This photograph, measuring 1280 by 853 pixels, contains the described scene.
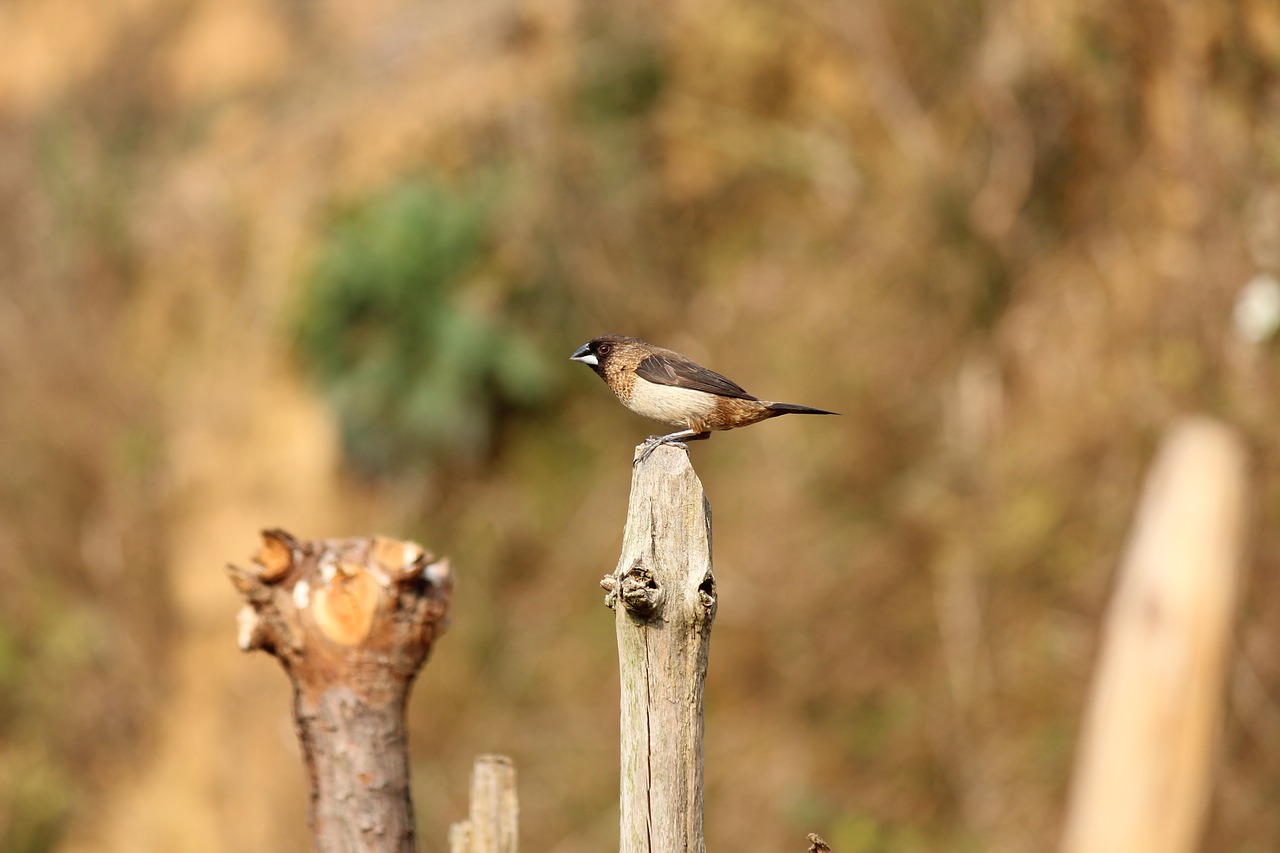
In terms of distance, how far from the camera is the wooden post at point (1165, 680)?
5.56 m

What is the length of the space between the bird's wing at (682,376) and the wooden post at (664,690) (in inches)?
34.4

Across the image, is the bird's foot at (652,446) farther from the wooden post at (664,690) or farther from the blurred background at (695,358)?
the blurred background at (695,358)

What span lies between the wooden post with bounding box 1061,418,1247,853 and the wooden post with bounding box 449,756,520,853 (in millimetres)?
3758

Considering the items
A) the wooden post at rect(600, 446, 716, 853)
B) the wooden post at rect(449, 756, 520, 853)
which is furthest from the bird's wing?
the wooden post at rect(449, 756, 520, 853)

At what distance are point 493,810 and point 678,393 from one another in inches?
43.3

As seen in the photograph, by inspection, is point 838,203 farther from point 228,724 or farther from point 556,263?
point 228,724

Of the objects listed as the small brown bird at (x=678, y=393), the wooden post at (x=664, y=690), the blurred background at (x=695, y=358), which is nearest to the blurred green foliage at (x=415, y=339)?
the blurred background at (x=695, y=358)

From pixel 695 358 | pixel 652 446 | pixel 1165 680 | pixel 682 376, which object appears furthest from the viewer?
pixel 695 358

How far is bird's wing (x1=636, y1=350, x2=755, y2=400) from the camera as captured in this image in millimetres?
3166

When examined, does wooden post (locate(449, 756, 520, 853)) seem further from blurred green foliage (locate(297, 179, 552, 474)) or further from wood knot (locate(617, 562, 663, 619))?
blurred green foliage (locate(297, 179, 552, 474))

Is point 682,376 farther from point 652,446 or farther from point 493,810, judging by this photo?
point 493,810

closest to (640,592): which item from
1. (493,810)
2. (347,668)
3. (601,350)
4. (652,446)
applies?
(652,446)

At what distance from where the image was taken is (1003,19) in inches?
347

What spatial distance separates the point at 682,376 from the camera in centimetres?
317
